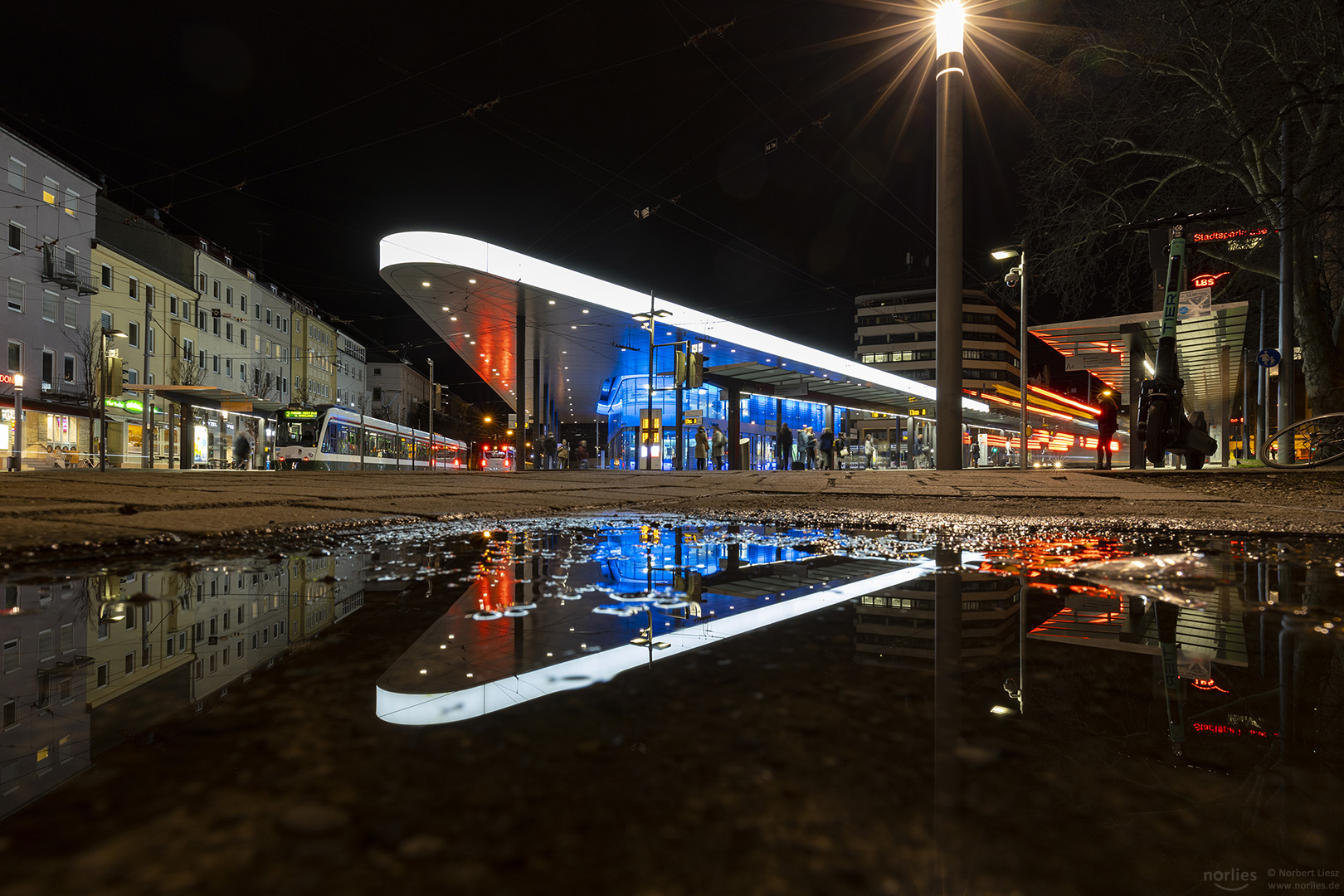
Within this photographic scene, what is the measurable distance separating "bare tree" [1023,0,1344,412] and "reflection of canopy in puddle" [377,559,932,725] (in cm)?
1087

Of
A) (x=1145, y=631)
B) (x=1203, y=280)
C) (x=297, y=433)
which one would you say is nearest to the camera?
(x=1145, y=631)

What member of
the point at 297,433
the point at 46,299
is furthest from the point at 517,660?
the point at 46,299

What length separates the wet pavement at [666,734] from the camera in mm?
498

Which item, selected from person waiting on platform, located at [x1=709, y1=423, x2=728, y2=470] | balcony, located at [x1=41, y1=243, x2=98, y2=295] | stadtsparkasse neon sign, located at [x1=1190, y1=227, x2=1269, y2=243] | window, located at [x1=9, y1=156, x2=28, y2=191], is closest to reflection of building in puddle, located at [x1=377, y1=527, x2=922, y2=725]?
stadtsparkasse neon sign, located at [x1=1190, y1=227, x2=1269, y2=243]

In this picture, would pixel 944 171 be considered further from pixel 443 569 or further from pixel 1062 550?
pixel 443 569

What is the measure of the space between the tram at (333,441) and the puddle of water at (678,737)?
Answer: 86.2ft

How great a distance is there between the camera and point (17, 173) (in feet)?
86.4

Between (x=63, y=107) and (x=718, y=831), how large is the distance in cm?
2380

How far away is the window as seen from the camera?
26.0 m

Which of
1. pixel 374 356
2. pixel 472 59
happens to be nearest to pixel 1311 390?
pixel 472 59

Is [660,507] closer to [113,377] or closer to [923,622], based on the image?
[923,622]

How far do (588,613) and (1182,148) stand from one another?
697 inches

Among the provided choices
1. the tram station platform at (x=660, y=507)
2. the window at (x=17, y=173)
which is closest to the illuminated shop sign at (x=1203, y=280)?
the tram station platform at (x=660, y=507)

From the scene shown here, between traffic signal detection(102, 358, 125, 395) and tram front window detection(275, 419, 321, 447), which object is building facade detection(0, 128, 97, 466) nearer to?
traffic signal detection(102, 358, 125, 395)
